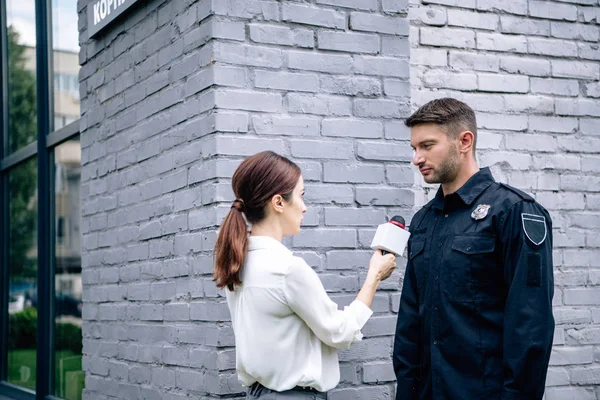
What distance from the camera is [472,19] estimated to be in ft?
14.1

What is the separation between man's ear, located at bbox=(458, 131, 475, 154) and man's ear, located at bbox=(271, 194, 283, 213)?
0.71 meters

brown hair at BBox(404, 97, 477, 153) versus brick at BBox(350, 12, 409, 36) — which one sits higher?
brick at BBox(350, 12, 409, 36)

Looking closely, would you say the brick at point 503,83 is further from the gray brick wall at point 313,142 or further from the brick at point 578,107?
the brick at point 578,107

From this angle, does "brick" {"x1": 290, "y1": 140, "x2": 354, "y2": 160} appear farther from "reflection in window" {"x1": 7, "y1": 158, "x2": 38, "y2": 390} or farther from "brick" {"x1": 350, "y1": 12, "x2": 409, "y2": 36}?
"reflection in window" {"x1": 7, "y1": 158, "x2": 38, "y2": 390}

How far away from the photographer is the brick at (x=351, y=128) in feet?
12.6

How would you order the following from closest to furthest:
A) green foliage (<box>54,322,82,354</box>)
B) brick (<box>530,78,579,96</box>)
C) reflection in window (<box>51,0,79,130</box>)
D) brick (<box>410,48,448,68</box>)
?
brick (<box>410,48,448,68</box>)
brick (<box>530,78,579,96</box>)
green foliage (<box>54,322,82,354</box>)
reflection in window (<box>51,0,79,130</box>)

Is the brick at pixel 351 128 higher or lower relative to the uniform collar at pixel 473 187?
higher

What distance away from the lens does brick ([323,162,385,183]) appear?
12.6 ft

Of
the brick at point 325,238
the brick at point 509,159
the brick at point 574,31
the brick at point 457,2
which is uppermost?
the brick at point 457,2

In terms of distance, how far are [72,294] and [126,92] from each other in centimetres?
209

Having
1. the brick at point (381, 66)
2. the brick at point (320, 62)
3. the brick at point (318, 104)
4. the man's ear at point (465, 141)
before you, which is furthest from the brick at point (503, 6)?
the man's ear at point (465, 141)

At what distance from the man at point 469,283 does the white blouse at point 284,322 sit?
0.39 metres

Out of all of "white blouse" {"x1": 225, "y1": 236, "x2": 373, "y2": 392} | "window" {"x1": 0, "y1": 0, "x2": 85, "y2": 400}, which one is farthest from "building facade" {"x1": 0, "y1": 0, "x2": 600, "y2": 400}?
"window" {"x1": 0, "y1": 0, "x2": 85, "y2": 400}

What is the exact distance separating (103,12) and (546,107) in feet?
7.63
